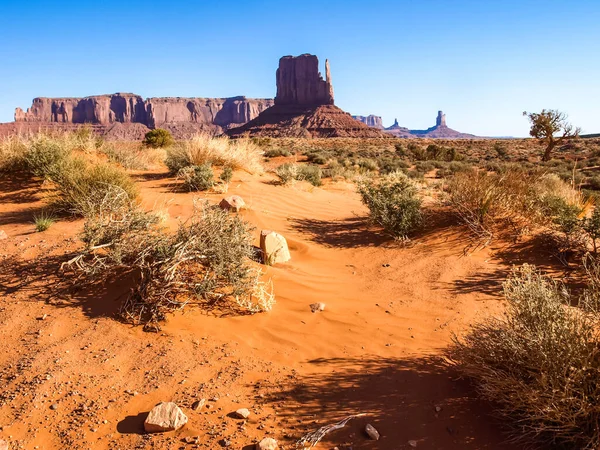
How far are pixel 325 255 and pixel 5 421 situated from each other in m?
4.23

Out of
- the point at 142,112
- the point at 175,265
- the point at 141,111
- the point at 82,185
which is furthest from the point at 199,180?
the point at 141,111

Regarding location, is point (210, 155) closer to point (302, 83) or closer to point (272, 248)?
point (272, 248)

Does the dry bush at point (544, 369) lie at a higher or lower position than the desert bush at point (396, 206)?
lower

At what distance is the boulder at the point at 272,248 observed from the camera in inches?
209

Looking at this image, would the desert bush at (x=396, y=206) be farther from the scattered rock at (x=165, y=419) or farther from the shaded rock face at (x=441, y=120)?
the shaded rock face at (x=441, y=120)

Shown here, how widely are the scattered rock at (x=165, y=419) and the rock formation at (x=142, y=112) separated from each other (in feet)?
368

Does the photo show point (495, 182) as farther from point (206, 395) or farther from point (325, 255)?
point (206, 395)

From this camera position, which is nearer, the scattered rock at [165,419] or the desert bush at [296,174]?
the scattered rock at [165,419]

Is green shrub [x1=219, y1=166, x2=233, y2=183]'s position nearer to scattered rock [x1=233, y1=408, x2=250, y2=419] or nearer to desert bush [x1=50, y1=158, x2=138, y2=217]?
desert bush [x1=50, y1=158, x2=138, y2=217]

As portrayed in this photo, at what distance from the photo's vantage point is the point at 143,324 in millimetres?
3609

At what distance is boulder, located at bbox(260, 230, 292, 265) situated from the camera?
5297 mm

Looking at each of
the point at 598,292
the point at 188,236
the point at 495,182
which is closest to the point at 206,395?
the point at 188,236

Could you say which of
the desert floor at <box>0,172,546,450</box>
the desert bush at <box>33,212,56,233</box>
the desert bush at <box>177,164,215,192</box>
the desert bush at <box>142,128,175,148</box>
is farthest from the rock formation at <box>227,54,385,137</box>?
the desert floor at <box>0,172,546,450</box>

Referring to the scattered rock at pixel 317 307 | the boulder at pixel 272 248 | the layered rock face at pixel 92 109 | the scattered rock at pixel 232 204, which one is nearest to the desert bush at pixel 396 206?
the boulder at pixel 272 248
